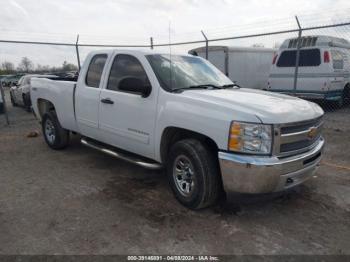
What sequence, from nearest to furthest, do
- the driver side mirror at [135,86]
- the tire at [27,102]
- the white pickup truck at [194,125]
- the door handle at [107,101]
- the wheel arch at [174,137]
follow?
the white pickup truck at [194,125] → the wheel arch at [174,137] → the driver side mirror at [135,86] → the door handle at [107,101] → the tire at [27,102]

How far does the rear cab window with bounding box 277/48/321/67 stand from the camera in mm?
10328

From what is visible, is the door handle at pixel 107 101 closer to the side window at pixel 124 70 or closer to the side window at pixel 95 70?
the side window at pixel 124 70

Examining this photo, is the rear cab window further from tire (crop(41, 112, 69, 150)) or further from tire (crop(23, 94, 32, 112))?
tire (crop(23, 94, 32, 112))

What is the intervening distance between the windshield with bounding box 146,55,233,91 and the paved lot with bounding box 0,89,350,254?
1525mm

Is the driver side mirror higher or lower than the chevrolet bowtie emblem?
higher

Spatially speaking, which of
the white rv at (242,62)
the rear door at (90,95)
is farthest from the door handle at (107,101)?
the white rv at (242,62)

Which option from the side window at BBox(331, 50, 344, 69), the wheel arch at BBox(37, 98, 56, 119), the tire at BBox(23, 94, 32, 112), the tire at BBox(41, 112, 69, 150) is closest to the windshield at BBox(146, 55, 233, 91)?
the tire at BBox(41, 112, 69, 150)

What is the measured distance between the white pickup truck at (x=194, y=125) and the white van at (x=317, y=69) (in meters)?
6.80

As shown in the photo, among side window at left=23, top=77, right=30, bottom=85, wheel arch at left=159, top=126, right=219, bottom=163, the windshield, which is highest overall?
the windshield

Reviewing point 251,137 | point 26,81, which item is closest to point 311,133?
point 251,137

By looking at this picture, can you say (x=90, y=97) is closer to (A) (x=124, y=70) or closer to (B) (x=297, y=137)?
(A) (x=124, y=70)

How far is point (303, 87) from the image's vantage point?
10719 millimetres

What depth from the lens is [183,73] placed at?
431cm

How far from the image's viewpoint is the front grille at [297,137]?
320 cm
